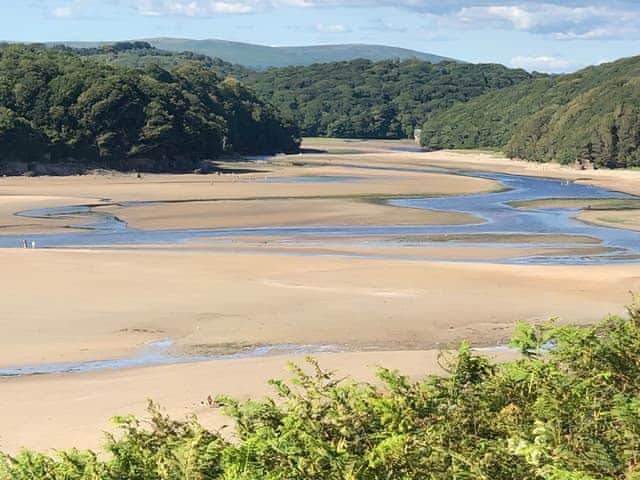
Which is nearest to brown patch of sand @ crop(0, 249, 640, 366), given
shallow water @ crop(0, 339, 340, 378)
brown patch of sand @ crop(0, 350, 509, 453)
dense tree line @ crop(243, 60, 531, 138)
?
shallow water @ crop(0, 339, 340, 378)

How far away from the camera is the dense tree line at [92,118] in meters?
73.3

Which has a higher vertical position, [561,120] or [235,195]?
[561,120]

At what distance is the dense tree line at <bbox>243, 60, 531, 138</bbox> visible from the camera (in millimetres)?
161750

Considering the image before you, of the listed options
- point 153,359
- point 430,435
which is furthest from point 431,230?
point 430,435

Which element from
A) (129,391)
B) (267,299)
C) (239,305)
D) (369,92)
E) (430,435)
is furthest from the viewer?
(369,92)

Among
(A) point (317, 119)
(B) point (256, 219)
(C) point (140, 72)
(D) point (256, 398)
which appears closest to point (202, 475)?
(D) point (256, 398)

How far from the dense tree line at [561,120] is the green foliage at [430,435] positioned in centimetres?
9118

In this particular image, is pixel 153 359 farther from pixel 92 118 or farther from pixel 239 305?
pixel 92 118

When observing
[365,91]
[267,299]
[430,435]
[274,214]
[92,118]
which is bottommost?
[274,214]

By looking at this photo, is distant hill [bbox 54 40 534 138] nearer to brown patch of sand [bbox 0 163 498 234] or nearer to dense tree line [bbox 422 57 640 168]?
dense tree line [bbox 422 57 640 168]

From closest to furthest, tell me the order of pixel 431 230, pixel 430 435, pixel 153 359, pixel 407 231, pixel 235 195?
pixel 430 435
pixel 153 359
pixel 407 231
pixel 431 230
pixel 235 195

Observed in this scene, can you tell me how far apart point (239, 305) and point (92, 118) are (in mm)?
57294

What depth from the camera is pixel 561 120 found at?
355 ft

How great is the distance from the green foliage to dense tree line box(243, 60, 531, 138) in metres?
153
